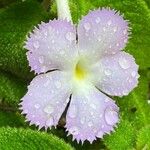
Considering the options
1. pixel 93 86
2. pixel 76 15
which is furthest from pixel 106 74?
pixel 76 15

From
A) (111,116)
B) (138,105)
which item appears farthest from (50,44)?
(138,105)

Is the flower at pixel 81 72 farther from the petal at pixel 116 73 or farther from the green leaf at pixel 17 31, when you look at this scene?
the green leaf at pixel 17 31

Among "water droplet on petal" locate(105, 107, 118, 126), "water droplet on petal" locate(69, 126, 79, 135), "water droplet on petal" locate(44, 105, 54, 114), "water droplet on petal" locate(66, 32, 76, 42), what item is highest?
"water droplet on petal" locate(66, 32, 76, 42)

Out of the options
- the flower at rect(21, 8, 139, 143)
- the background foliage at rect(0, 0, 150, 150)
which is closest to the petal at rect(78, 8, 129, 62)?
the flower at rect(21, 8, 139, 143)

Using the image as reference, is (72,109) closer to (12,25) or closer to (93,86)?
(93,86)

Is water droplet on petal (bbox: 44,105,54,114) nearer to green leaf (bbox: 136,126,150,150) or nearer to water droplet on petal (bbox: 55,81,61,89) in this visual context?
water droplet on petal (bbox: 55,81,61,89)

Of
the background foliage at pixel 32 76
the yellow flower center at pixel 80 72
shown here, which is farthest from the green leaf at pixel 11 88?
the yellow flower center at pixel 80 72

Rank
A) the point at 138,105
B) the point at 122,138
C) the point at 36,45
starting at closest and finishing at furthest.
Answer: the point at 36,45
the point at 122,138
the point at 138,105

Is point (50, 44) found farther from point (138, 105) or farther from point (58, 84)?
point (138, 105)
